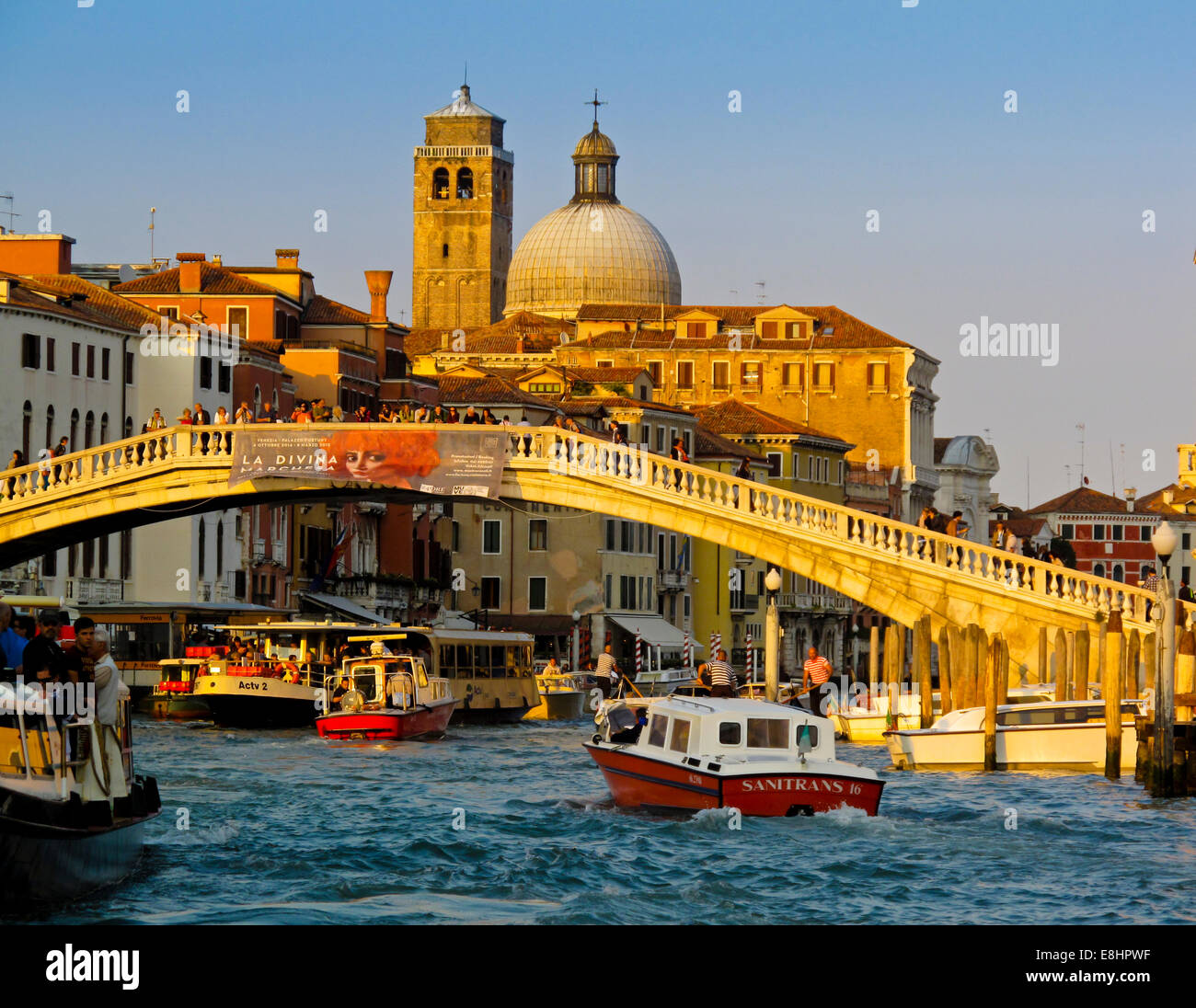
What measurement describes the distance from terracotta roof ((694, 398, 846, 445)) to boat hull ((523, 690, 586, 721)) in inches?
1117

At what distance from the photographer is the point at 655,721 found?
21.9m

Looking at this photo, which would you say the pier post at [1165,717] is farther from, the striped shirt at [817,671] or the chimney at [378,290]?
the chimney at [378,290]

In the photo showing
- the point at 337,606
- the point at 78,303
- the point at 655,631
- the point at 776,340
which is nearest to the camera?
the point at 78,303

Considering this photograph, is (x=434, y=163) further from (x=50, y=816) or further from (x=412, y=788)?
(x=50, y=816)

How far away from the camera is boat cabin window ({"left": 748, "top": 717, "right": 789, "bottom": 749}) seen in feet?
68.7

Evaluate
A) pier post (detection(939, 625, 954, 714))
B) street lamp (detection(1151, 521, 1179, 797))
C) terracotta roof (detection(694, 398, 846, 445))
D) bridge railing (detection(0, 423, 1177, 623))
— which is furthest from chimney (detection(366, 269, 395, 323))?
street lamp (detection(1151, 521, 1179, 797))

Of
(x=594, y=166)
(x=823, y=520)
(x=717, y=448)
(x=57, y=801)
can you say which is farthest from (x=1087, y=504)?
(x=57, y=801)

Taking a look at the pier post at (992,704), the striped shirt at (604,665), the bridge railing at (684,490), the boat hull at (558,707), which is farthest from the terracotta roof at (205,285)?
the pier post at (992,704)

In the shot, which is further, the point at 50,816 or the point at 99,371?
the point at 99,371

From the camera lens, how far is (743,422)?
7538 centimetres

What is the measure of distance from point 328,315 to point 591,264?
44.5 meters

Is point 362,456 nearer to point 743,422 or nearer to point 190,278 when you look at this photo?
point 190,278
